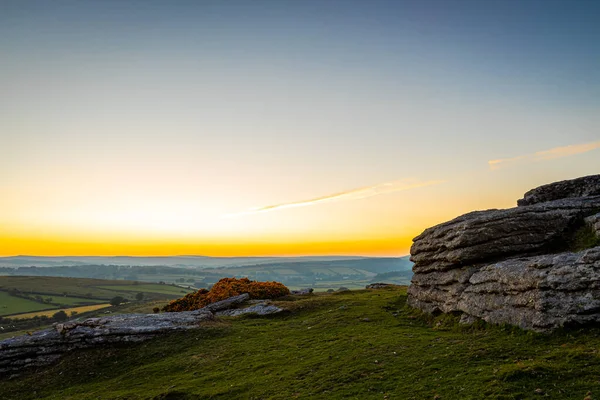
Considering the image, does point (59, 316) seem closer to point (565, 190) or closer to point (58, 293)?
point (58, 293)

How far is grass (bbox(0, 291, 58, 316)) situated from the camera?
126 m

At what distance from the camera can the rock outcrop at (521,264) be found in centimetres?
1861

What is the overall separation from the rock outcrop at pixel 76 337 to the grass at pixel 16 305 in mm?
121064

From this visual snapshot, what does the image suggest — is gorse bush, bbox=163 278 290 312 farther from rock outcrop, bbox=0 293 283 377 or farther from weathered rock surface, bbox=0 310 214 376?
weathered rock surface, bbox=0 310 214 376

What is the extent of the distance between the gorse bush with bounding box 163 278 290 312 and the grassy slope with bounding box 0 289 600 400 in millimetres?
13136

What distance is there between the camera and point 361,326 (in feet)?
97.6

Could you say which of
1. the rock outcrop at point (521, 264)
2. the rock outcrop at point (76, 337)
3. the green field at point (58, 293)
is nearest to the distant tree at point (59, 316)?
the green field at point (58, 293)

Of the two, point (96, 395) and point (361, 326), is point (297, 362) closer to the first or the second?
point (361, 326)

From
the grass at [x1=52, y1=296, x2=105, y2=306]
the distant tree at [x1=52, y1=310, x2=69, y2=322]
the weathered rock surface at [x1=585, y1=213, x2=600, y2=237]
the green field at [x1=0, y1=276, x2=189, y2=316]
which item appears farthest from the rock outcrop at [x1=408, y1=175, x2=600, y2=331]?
the grass at [x1=52, y1=296, x2=105, y2=306]

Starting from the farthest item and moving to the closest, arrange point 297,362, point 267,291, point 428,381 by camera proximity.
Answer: point 267,291 < point 297,362 < point 428,381

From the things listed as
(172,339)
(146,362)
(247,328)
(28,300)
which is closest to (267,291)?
(247,328)

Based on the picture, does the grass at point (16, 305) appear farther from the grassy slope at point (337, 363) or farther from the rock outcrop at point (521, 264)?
the rock outcrop at point (521, 264)

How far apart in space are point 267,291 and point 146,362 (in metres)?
24.6

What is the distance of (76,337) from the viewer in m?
32.0
